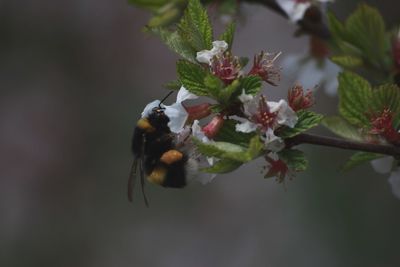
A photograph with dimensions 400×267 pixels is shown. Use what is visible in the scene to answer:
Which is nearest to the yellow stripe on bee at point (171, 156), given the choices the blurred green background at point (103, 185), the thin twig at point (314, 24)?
the thin twig at point (314, 24)

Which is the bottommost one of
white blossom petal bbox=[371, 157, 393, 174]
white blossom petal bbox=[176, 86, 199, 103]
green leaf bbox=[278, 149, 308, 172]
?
white blossom petal bbox=[371, 157, 393, 174]

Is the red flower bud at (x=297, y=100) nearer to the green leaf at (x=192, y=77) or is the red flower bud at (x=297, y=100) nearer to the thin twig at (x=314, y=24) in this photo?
the green leaf at (x=192, y=77)

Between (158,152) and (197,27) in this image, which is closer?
(197,27)

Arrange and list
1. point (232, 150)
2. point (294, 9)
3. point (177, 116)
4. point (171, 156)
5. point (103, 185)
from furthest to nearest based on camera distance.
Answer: point (103, 185) → point (294, 9) → point (171, 156) → point (177, 116) → point (232, 150)

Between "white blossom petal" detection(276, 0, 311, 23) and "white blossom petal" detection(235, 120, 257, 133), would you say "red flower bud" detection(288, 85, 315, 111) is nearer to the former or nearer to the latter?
"white blossom petal" detection(235, 120, 257, 133)

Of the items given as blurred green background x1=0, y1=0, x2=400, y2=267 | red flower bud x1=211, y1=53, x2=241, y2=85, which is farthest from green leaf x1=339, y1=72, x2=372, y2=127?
blurred green background x1=0, y1=0, x2=400, y2=267

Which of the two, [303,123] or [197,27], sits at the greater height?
[197,27]

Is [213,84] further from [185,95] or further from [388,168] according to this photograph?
[388,168]

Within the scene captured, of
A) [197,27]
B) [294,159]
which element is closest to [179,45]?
[197,27]

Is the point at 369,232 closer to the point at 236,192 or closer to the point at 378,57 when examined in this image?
the point at 236,192
